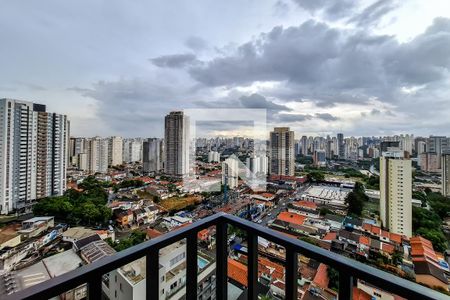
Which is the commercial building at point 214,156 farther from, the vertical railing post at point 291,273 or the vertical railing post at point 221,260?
the vertical railing post at point 291,273

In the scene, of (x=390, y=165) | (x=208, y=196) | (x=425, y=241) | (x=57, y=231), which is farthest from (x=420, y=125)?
(x=57, y=231)

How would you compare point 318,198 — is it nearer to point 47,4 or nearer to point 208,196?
point 208,196

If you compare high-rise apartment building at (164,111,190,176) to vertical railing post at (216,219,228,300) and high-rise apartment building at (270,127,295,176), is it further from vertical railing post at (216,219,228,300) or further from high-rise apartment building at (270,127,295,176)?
vertical railing post at (216,219,228,300)

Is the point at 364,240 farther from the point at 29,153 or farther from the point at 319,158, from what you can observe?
the point at 29,153

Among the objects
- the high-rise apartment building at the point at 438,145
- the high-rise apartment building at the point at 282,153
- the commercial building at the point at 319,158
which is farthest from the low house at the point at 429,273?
the commercial building at the point at 319,158

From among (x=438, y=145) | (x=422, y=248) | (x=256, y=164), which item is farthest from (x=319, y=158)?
(x=422, y=248)
